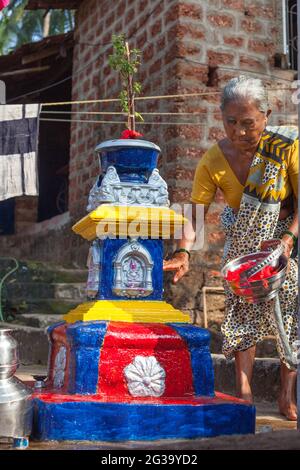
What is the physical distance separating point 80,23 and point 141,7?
2.05 meters

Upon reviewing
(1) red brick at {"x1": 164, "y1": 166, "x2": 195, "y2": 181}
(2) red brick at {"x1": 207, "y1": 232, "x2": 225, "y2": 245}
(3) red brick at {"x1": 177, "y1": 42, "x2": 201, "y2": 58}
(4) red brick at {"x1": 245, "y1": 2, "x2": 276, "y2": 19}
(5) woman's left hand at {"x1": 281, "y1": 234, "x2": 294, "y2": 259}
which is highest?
(4) red brick at {"x1": 245, "y1": 2, "x2": 276, "y2": 19}

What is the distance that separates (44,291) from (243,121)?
4.84 meters

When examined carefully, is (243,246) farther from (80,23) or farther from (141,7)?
(80,23)

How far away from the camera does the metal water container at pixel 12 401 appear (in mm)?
2166

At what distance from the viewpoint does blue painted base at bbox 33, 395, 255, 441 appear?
223cm

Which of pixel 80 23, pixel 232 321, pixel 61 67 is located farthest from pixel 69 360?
pixel 61 67

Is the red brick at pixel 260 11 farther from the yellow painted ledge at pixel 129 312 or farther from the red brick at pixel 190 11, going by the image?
the yellow painted ledge at pixel 129 312

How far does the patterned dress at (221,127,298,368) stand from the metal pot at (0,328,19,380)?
1.09m

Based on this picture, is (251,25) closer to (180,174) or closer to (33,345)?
(180,174)

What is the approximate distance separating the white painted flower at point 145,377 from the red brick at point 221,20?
460 centimetres

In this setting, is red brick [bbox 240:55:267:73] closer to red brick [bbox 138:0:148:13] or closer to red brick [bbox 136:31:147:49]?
red brick [bbox 136:31:147:49]

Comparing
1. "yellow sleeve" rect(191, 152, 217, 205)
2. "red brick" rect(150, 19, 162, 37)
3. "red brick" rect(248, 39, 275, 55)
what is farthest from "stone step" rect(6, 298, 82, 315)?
"yellow sleeve" rect(191, 152, 217, 205)

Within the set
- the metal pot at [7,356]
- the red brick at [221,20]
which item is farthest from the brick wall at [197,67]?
the metal pot at [7,356]

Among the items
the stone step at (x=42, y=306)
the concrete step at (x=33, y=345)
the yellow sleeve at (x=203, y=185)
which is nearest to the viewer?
the yellow sleeve at (x=203, y=185)
